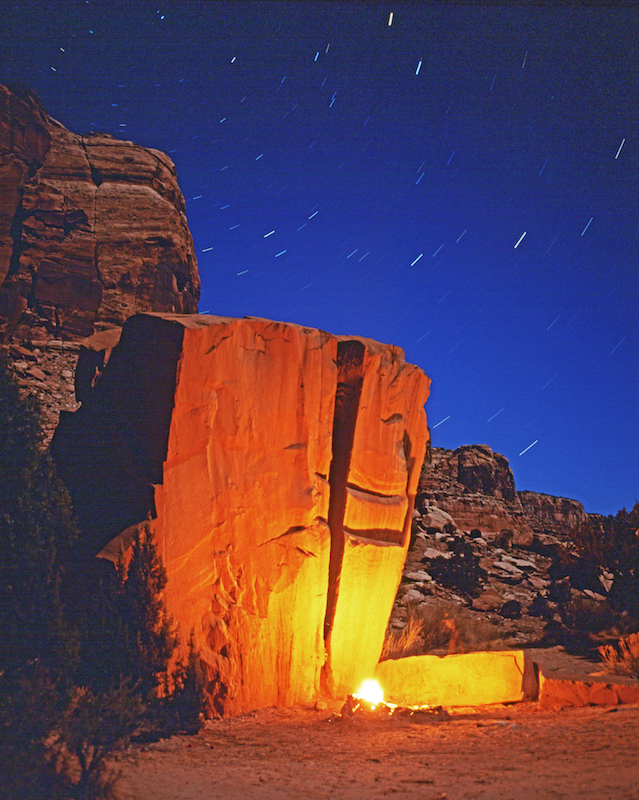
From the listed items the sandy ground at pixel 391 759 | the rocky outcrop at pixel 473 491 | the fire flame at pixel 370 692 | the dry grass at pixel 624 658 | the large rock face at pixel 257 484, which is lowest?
the sandy ground at pixel 391 759

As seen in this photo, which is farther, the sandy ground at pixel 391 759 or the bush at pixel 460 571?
the bush at pixel 460 571

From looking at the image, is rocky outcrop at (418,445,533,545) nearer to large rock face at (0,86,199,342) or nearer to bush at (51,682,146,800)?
large rock face at (0,86,199,342)

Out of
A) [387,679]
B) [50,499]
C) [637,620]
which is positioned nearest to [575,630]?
[637,620]

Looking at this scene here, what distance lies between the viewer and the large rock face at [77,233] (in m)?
32.7

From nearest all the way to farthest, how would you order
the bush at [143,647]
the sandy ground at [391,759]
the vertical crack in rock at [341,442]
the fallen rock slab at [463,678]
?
the sandy ground at [391,759] < the bush at [143,647] < the vertical crack in rock at [341,442] < the fallen rock slab at [463,678]

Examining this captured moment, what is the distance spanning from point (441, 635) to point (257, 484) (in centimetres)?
835

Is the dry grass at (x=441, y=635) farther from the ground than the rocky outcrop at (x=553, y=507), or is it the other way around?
the rocky outcrop at (x=553, y=507)

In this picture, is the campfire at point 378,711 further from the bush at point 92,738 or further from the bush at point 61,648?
the bush at point 92,738

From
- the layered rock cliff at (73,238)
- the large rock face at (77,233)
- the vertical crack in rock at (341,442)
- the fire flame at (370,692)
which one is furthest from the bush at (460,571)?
the large rock face at (77,233)

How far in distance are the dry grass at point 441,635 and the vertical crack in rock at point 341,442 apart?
399 cm

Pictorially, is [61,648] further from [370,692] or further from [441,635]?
[441,635]

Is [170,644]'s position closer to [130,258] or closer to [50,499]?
[50,499]

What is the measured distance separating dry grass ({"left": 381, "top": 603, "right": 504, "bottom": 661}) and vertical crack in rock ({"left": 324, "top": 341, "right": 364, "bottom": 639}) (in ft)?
13.1

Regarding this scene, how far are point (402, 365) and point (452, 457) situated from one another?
3039cm
